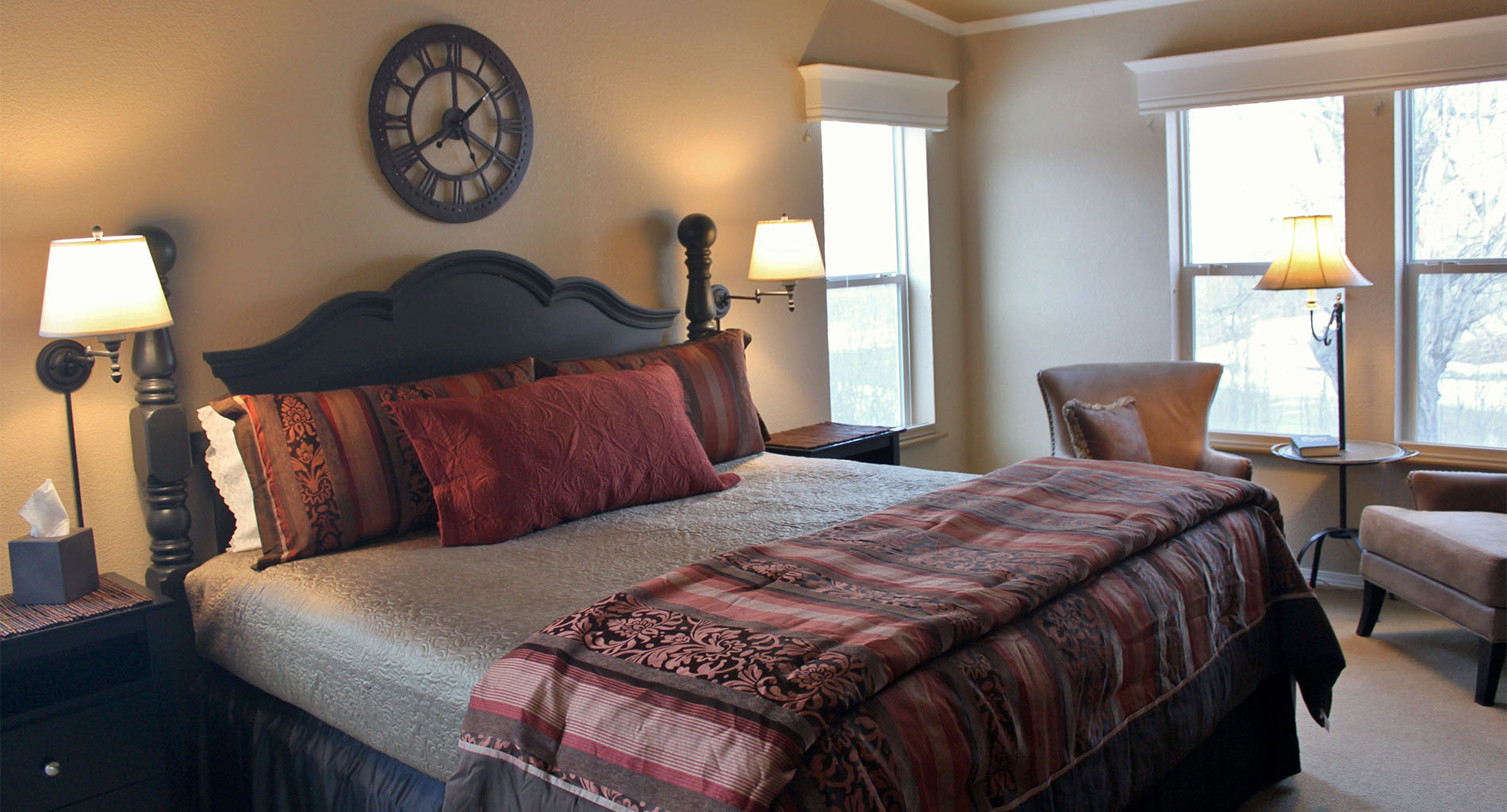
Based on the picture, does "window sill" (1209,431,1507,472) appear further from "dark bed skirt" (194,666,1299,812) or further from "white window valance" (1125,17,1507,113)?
"dark bed skirt" (194,666,1299,812)

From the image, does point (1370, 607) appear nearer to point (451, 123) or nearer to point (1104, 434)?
point (1104, 434)

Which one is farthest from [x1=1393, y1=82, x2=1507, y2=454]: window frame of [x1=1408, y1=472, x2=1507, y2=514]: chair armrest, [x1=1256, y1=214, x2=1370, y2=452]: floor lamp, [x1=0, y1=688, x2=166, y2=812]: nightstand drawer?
A: [x1=0, y1=688, x2=166, y2=812]: nightstand drawer

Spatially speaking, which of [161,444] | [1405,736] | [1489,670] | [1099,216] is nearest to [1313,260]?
[1099,216]

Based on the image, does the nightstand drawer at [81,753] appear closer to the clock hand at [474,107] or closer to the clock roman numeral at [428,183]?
the clock roman numeral at [428,183]

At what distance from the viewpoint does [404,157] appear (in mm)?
3064

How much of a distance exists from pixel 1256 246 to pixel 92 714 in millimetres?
4508

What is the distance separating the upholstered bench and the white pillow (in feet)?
11.0

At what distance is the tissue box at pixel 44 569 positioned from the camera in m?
2.21

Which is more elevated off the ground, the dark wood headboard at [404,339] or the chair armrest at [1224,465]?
the dark wood headboard at [404,339]

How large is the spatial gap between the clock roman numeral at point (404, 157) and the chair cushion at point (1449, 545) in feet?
10.8

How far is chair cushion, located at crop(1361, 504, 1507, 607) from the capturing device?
3088mm

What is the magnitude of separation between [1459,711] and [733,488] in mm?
2255

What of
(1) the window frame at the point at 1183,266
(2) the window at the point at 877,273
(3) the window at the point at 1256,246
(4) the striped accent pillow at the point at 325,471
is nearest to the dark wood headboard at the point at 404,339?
(4) the striped accent pillow at the point at 325,471

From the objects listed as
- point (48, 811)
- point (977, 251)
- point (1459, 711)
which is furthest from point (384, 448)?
point (977, 251)
